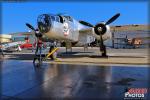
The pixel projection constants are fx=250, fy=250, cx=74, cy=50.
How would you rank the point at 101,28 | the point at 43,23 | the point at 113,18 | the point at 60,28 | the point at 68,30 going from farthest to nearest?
1. the point at 113,18
2. the point at 101,28
3. the point at 68,30
4. the point at 60,28
5. the point at 43,23

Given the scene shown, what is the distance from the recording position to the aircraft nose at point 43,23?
62.7 ft

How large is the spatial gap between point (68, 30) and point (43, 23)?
4065 millimetres

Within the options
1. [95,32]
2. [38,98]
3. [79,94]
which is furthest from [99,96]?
[95,32]

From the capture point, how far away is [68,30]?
22.8 metres

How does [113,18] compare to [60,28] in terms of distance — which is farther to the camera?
[113,18]

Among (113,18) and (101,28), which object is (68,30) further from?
(113,18)

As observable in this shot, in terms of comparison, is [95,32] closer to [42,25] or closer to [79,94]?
[42,25]

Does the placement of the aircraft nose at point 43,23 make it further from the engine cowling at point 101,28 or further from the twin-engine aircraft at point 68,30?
the engine cowling at point 101,28

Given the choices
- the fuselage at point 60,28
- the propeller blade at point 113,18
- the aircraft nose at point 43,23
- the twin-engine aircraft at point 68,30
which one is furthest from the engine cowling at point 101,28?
the aircraft nose at point 43,23

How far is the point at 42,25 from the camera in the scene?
62.9ft

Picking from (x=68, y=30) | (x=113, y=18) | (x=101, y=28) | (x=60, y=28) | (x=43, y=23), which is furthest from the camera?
(x=113, y=18)

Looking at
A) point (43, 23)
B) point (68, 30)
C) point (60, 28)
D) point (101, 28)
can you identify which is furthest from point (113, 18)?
point (43, 23)

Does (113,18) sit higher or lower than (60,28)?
higher

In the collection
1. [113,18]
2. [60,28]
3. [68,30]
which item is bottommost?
[68,30]
